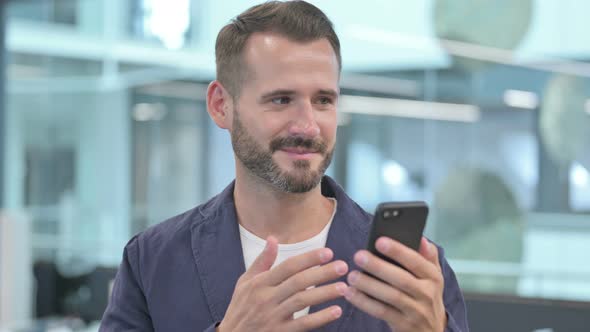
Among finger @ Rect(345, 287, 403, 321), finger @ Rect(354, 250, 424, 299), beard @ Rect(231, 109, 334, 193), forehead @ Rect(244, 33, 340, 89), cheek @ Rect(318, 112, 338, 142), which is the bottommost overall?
finger @ Rect(345, 287, 403, 321)

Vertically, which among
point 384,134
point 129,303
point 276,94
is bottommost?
point 129,303

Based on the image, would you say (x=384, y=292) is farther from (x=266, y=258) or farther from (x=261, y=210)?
(x=261, y=210)

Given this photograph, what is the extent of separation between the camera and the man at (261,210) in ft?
4.71

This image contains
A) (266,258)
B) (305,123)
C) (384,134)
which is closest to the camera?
(266,258)

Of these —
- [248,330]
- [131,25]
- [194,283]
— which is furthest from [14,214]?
[248,330]

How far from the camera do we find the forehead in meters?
1.45

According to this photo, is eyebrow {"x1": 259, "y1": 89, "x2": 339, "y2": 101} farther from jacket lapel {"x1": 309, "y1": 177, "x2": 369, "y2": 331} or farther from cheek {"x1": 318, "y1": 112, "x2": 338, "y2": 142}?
jacket lapel {"x1": 309, "y1": 177, "x2": 369, "y2": 331}

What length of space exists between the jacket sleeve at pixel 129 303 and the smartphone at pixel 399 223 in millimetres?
574

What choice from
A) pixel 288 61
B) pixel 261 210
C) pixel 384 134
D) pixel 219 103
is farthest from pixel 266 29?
pixel 384 134

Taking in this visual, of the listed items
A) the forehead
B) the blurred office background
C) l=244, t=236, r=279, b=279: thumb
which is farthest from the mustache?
the blurred office background

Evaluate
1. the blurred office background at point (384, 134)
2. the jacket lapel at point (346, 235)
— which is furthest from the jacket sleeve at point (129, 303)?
the blurred office background at point (384, 134)

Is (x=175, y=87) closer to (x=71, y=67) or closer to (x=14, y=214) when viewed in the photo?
(x=71, y=67)

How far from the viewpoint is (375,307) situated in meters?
1.18

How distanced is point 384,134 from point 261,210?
3.45 metres
